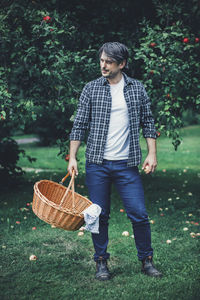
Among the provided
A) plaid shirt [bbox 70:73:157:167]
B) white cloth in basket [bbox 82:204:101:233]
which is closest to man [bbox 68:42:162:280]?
plaid shirt [bbox 70:73:157:167]

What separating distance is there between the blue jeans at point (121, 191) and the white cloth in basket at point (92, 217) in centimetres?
13

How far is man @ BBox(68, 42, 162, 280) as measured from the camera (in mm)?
3162

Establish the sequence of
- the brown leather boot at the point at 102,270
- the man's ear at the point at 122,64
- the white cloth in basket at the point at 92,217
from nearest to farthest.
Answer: the white cloth in basket at the point at 92,217 → the man's ear at the point at 122,64 → the brown leather boot at the point at 102,270

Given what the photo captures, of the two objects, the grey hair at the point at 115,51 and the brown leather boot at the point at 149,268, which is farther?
the brown leather boot at the point at 149,268

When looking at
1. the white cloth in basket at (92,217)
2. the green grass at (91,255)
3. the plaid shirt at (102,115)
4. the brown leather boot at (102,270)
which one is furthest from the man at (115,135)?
the green grass at (91,255)

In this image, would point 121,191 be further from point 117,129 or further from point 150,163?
point 117,129

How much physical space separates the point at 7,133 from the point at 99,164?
14.4ft

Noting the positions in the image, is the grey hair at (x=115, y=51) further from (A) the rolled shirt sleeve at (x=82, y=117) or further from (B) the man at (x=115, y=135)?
(A) the rolled shirt sleeve at (x=82, y=117)

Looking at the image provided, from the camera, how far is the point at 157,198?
624 centimetres

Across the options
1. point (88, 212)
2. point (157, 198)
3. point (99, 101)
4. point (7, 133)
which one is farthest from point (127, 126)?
point (7, 133)

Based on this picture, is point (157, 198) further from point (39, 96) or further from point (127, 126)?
point (127, 126)

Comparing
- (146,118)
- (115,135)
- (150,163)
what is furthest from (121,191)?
(146,118)

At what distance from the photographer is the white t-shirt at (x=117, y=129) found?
3180 millimetres

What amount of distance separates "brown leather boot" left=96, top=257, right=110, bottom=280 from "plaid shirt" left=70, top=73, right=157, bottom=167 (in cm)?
90
